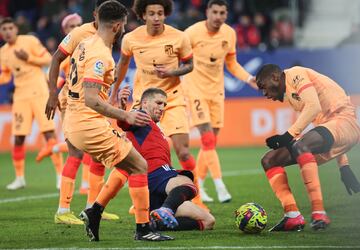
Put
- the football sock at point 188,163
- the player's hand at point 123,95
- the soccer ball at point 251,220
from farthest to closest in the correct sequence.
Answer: the football sock at point 188,163 → the soccer ball at point 251,220 → the player's hand at point 123,95

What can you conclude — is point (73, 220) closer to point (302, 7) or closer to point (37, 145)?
point (37, 145)

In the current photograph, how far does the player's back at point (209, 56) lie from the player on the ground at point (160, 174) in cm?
370

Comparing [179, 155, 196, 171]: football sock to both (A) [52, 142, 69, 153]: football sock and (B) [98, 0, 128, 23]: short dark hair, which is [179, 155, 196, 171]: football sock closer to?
(A) [52, 142, 69, 153]: football sock

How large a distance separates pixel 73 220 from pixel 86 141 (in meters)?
2.08

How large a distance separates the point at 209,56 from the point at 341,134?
4140 millimetres

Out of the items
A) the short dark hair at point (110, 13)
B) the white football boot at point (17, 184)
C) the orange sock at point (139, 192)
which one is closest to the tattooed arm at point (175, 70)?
the short dark hair at point (110, 13)

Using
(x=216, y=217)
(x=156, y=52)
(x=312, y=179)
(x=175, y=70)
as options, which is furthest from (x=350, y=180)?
(x=156, y=52)

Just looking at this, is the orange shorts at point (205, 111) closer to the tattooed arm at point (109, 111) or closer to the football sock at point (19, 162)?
the football sock at point (19, 162)

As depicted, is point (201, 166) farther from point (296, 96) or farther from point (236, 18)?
point (236, 18)

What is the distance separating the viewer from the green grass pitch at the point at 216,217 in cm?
880

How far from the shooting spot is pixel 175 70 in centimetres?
1120

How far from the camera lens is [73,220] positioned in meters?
10.6

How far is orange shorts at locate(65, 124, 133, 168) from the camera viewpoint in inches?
344

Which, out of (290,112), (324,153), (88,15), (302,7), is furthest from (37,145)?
(324,153)
